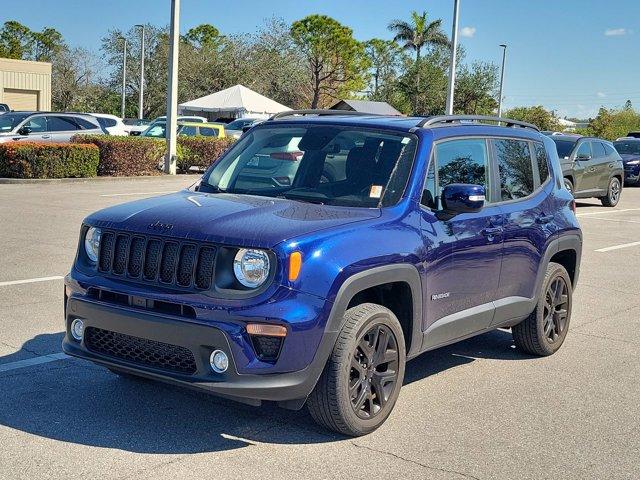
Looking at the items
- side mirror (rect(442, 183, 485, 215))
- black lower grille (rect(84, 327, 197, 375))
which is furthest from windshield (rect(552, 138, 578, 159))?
black lower grille (rect(84, 327, 197, 375))

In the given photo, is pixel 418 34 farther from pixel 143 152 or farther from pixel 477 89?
pixel 143 152

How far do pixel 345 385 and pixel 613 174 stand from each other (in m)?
18.6

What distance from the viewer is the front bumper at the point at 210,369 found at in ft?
14.3

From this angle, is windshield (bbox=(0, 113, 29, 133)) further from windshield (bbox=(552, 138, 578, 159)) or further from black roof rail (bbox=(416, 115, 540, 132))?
black roof rail (bbox=(416, 115, 540, 132))

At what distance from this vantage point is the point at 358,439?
190 inches

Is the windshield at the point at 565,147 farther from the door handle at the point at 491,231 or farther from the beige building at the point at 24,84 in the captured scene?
the beige building at the point at 24,84

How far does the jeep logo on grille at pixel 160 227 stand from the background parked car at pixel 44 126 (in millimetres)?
19065

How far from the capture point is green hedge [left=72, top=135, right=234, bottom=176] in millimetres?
22406

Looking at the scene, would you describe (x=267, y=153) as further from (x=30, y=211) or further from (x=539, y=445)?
(x=30, y=211)

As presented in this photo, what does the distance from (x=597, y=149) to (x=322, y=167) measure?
56.6 feet

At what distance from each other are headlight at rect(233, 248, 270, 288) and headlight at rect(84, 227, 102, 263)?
0.98 m

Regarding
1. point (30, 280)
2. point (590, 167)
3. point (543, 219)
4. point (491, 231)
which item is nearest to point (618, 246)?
point (590, 167)

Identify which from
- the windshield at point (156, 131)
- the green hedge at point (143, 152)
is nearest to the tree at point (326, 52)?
the windshield at point (156, 131)

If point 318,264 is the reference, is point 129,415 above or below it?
below
